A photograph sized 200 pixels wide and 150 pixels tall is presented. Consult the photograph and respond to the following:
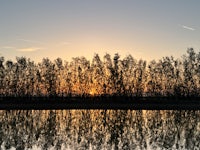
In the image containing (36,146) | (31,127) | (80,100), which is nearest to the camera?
(36,146)

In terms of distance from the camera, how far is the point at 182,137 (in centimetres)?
4112

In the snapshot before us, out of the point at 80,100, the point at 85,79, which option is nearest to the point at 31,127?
the point at 80,100

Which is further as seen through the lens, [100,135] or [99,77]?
→ [99,77]

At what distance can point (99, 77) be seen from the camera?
126375 millimetres

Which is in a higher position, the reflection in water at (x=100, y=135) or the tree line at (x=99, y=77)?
the tree line at (x=99, y=77)

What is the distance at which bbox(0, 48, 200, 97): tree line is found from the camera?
12262cm

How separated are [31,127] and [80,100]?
227 ft

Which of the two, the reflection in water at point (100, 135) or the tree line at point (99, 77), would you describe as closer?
the reflection in water at point (100, 135)

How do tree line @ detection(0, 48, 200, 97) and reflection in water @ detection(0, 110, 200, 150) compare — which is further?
tree line @ detection(0, 48, 200, 97)

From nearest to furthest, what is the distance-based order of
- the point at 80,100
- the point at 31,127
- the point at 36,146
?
1. the point at 36,146
2. the point at 31,127
3. the point at 80,100

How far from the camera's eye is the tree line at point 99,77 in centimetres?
12262

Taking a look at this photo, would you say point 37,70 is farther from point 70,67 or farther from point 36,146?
point 36,146

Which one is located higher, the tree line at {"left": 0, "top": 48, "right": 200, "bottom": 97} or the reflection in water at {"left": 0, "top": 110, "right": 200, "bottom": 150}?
the tree line at {"left": 0, "top": 48, "right": 200, "bottom": 97}

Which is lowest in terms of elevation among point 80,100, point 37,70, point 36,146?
Answer: point 36,146
